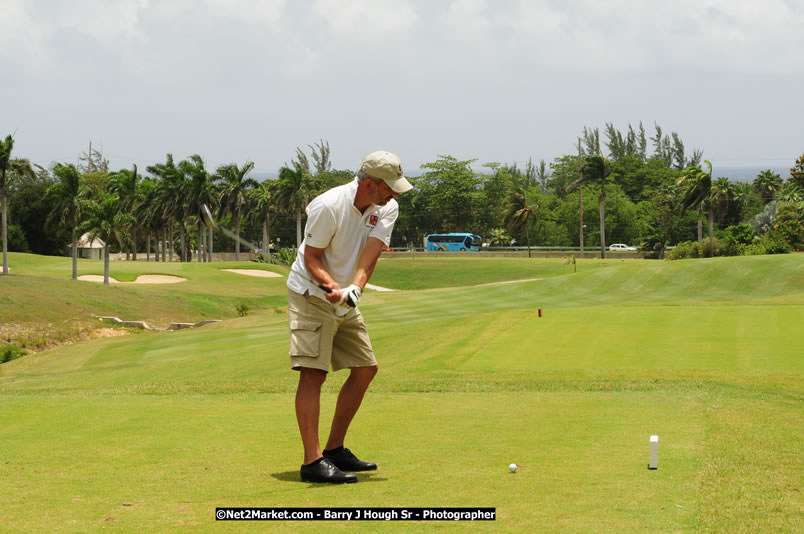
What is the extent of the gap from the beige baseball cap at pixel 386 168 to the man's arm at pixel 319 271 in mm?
734

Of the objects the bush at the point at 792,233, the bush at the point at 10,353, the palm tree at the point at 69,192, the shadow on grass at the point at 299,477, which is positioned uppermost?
the palm tree at the point at 69,192

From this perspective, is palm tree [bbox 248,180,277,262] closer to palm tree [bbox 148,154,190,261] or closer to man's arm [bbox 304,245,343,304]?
palm tree [bbox 148,154,190,261]

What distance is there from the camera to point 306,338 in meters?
7.27

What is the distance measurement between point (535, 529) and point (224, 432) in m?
4.74

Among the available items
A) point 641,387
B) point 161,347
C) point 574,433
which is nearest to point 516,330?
point 641,387

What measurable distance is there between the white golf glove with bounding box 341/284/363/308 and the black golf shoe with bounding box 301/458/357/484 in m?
1.19

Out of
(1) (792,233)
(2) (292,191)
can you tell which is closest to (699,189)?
(1) (792,233)

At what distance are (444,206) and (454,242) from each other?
1494 cm

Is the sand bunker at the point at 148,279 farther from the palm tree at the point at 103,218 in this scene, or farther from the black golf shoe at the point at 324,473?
the black golf shoe at the point at 324,473

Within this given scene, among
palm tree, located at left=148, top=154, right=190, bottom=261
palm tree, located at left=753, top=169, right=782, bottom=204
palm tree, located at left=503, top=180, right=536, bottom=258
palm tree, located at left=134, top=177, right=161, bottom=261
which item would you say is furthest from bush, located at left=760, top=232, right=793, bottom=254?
palm tree, located at left=134, top=177, right=161, bottom=261

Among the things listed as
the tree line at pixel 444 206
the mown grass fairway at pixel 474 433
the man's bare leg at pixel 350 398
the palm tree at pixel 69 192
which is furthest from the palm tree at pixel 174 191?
the man's bare leg at pixel 350 398

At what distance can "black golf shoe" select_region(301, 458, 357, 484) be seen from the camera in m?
6.61

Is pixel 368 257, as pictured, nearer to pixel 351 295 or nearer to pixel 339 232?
pixel 339 232

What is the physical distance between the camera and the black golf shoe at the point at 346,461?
7078mm
